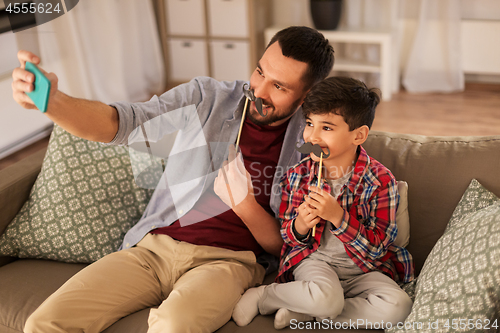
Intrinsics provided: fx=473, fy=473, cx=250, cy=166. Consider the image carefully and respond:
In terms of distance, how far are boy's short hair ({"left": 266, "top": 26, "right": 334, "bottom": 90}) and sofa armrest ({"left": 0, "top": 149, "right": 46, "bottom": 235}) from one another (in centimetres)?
88

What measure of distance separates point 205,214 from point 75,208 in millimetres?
417

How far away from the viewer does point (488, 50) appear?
3635mm

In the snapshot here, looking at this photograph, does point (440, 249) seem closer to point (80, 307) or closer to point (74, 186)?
point (80, 307)

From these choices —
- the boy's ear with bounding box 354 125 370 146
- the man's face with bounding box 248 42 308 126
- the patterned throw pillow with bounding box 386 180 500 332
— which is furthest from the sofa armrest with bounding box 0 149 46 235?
the patterned throw pillow with bounding box 386 180 500 332

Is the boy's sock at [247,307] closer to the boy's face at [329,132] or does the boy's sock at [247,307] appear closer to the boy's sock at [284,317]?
the boy's sock at [284,317]

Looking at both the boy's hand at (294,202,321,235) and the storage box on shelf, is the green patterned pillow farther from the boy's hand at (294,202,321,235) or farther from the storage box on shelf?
the storage box on shelf

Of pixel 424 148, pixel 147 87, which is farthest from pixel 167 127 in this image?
pixel 147 87

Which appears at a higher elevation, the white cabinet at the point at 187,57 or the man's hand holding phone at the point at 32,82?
the man's hand holding phone at the point at 32,82

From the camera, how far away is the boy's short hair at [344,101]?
1133mm

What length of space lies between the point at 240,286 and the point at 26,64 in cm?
77

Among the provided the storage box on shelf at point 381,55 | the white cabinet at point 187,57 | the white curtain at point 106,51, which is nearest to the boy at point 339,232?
the white curtain at point 106,51

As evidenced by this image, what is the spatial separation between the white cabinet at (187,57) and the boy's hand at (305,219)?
117 inches

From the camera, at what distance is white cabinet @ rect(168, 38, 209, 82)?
3975mm

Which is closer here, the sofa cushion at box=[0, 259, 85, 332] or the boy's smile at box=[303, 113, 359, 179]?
the boy's smile at box=[303, 113, 359, 179]
